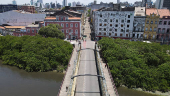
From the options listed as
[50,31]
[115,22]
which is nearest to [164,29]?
[115,22]

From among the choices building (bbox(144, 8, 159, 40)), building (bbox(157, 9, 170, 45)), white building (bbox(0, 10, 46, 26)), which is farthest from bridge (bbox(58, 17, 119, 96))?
white building (bbox(0, 10, 46, 26))

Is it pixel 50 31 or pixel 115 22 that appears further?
pixel 115 22

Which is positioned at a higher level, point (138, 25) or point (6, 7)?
point (6, 7)

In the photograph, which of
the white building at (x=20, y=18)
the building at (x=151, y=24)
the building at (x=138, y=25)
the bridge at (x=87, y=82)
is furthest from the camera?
the white building at (x=20, y=18)

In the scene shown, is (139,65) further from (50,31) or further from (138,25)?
(50,31)

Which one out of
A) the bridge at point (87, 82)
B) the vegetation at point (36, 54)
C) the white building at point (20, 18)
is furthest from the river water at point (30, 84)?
the white building at point (20, 18)

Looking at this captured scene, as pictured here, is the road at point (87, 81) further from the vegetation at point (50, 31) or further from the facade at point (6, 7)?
the facade at point (6, 7)
